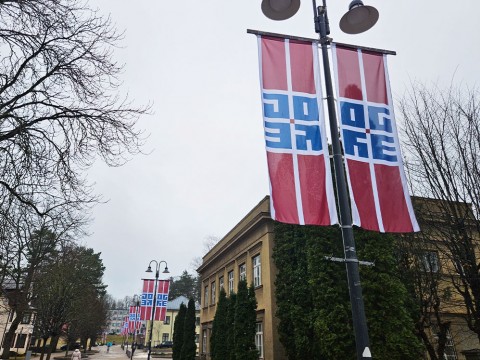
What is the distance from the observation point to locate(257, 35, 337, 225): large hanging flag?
593 cm

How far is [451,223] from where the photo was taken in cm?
1275

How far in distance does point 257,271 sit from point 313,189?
60.3 ft

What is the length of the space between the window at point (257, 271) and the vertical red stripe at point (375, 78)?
57.1ft

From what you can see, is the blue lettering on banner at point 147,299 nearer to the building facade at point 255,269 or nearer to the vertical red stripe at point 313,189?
the building facade at point 255,269

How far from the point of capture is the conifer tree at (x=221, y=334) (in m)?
22.4

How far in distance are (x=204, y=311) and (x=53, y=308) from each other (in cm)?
1277

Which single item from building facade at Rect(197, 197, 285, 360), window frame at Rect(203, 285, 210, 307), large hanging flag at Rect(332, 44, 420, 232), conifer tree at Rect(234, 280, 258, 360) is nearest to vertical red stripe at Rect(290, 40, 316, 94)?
large hanging flag at Rect(332, 44, 420, 232)

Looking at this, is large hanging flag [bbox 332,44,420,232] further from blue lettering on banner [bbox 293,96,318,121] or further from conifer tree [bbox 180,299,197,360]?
conifer tree [bbox 180,299,197,360]

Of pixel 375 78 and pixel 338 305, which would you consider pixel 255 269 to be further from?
pixel 375 78

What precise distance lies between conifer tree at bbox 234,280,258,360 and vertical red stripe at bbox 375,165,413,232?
14246 millimetres

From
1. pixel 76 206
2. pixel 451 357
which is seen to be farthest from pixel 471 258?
pixel 76 206

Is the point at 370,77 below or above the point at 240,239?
below

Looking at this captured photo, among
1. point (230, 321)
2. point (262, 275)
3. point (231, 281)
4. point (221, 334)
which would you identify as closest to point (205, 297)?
point (231, 281)

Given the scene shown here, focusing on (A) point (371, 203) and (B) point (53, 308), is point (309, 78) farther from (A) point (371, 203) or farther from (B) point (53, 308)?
(B) point (53, 308)
